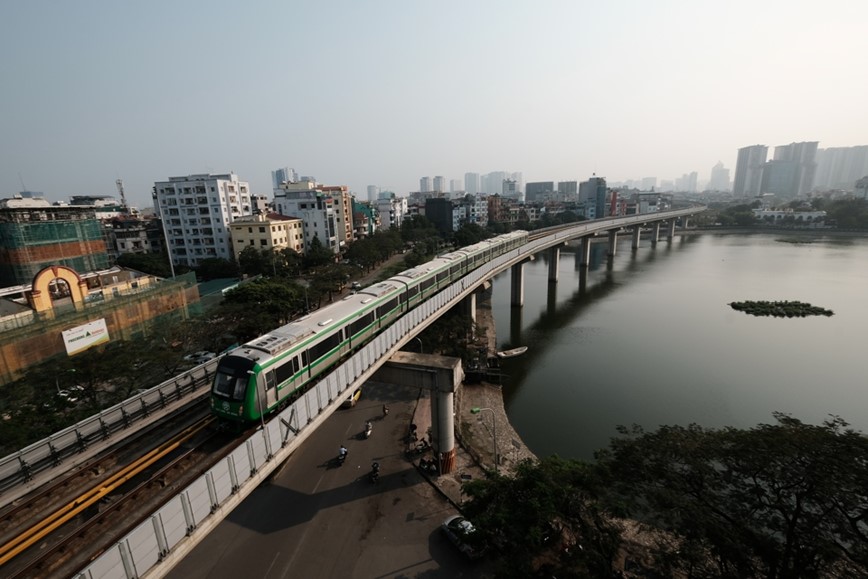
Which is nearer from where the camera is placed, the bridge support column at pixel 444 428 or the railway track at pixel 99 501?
the railway track at pixel 99 501

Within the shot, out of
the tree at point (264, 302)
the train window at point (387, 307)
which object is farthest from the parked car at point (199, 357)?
the train window at point (387, 307)

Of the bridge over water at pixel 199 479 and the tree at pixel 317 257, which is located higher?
the bridge over water at pixel 199 479

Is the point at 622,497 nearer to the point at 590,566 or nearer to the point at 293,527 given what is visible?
the point at 590,566

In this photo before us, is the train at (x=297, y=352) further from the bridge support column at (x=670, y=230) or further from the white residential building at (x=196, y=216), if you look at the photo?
the bridge support column at (x=670, y=230)

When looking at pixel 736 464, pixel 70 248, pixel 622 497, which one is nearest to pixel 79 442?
pixel 622 497

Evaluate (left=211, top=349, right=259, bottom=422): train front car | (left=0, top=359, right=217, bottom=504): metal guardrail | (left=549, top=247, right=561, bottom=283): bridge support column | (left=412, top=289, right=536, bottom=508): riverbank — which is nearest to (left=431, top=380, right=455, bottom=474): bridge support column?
(left=412, top=289, right=536, bottom=508): riverbank

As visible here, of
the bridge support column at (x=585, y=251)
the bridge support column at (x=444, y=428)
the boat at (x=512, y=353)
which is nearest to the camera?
the bridge support column at (x=444, y=428)

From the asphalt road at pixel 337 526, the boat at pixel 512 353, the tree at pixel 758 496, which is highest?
the tree at pixel 758 496
